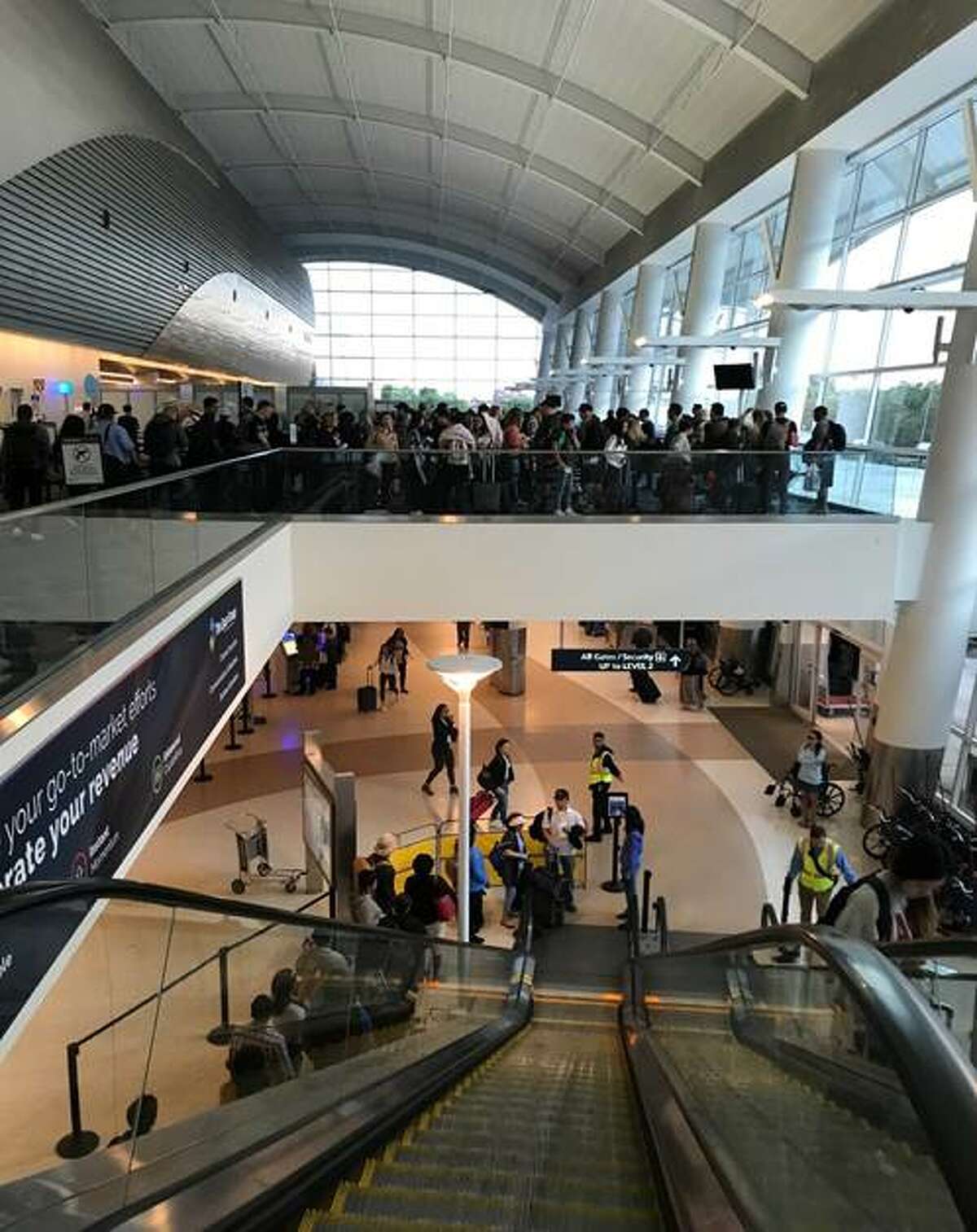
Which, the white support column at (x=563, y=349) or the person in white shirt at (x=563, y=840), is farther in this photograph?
the white support column at (x=563, y=349)

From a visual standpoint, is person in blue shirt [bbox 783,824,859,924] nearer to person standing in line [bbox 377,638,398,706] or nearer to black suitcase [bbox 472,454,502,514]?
black suitcase [bbox 472,454,502,514]

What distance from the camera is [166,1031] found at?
11.2 feet

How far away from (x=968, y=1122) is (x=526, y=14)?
19644 millimetres

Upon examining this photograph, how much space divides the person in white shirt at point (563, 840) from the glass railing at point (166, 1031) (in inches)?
272

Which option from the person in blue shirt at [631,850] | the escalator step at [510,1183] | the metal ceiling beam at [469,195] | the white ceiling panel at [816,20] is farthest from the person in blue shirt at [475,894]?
the metal ceiling beam at [469,195]

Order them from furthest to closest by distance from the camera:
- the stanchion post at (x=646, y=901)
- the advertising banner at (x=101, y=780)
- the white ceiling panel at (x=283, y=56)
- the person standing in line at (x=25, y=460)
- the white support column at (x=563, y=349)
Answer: the white support column at (x=563, y=349) < the white ceiling panel at (x=283, y=56) < the stanchion post at (x=646, y=901) < the person standing in line at (x=25, y=460) < the advertising banner at (x=101, y=780)

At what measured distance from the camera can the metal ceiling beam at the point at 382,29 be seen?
19.1 m

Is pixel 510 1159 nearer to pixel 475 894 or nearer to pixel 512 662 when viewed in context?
pixel 475 894

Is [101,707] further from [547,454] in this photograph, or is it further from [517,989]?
[547,454]

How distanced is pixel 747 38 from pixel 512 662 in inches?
474

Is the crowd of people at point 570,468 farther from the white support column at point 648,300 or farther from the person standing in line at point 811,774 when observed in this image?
the white support column at point 648,300

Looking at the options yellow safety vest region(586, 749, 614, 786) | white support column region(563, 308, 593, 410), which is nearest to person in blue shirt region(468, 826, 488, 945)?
yellow safety vest region(586, 749, 614, 786)

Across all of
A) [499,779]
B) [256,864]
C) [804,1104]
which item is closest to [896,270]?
[499,779]

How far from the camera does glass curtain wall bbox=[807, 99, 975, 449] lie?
1480 centimetres
